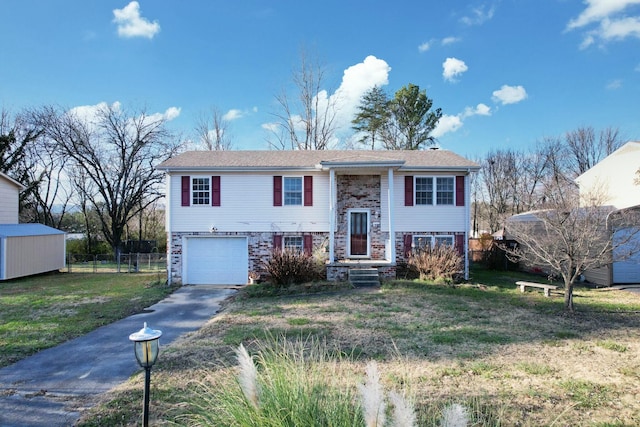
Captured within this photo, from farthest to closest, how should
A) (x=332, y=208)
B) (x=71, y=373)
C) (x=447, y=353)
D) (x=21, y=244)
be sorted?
1. (x=21, y=244)
2. (x=332, y=208)
3. (x=447, y=353)
4. (x=71, y=373)

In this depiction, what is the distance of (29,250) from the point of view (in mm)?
16094

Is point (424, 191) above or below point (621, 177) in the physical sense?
below

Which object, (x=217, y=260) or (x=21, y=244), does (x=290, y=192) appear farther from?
(x=21, y=244)

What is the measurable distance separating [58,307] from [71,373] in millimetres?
5656

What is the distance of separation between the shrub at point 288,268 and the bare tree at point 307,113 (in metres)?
14.0

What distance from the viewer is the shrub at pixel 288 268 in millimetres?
Result: 11648

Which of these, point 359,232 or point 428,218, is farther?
point 359,232

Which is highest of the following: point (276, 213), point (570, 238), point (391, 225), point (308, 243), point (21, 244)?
point (276, 213)

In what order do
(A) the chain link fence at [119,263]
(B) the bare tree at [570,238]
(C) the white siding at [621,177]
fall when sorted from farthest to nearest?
(A) the chain link fence at [119,263], (C) the white siding at [621,177], (B) the bare tree at [570,238]

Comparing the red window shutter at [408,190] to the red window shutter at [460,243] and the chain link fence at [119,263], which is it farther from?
the chain link fence at [119,263]

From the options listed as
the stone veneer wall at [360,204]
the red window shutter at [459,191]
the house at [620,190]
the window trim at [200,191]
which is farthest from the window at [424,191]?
the window trim at [200,191]

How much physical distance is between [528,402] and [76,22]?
1612 centimetres

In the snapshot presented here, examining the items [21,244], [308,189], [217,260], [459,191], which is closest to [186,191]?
[217,260]

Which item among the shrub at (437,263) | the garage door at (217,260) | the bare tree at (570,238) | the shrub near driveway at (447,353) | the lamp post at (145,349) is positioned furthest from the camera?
the garage door at (217,260)
